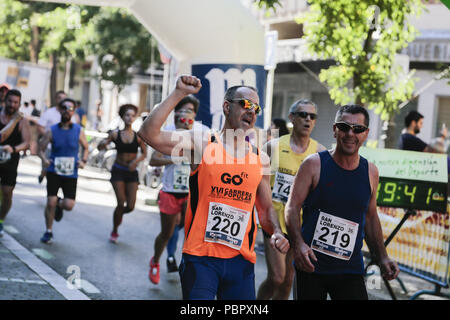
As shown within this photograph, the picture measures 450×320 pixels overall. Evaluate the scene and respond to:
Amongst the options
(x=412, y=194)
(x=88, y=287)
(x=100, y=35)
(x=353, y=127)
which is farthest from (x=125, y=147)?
(x=100, y=35)

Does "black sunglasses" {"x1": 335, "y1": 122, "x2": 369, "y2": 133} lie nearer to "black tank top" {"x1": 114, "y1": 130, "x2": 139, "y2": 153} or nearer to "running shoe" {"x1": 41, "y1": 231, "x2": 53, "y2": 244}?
"running shoe" {"x1": 41, "y1": 231, "x2": 53, "y2": 244}

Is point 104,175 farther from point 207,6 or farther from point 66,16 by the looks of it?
point 207,6

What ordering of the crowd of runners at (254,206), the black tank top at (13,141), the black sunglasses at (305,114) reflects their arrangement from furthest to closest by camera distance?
the black tank top at (13,141)
the black sunglasses at (305,114)
the crowd of runners at (254,206)

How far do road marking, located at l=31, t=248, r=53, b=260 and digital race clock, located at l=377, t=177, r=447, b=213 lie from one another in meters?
3.80

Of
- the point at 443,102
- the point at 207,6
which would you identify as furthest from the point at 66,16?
the point at 207,6

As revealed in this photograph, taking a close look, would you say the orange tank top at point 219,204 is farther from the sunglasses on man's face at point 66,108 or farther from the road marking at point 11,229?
the road marking at point 11,229

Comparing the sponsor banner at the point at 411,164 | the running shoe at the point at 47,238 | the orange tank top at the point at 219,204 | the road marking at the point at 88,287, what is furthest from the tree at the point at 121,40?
the orange tank top at the point at 219,204

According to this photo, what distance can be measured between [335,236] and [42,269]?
13.1 ft

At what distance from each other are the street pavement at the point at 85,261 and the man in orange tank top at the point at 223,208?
2.46 meters

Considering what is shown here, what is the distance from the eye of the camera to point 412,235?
793cm

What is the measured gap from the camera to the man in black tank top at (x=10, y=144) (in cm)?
900

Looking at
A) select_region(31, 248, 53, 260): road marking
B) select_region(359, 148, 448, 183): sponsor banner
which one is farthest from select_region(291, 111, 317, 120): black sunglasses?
select_region(31, 248, 53, 260): road marking

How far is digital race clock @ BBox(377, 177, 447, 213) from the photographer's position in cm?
754

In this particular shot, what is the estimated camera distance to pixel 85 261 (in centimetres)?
840
